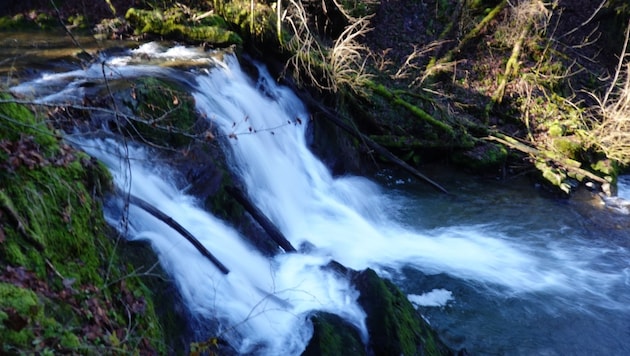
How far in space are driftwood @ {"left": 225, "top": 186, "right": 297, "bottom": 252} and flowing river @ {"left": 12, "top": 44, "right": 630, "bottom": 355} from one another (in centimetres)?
19

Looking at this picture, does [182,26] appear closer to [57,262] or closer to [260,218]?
[260,218]

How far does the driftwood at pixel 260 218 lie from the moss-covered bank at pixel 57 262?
228 centimetres

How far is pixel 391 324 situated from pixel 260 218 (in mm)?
2368

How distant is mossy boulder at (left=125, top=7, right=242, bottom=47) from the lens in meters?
9.49

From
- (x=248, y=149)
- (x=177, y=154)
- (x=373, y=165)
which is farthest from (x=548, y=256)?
(x=177, y=154)

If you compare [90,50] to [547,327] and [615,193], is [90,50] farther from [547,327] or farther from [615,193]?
[615,193]

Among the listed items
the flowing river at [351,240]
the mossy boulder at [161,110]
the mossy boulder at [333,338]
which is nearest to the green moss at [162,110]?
the mossy boulder at [161,110]

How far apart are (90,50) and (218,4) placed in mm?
2844

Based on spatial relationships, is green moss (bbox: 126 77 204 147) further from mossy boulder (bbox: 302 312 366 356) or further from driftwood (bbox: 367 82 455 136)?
driftwood (bbox: 367 82 455 136)

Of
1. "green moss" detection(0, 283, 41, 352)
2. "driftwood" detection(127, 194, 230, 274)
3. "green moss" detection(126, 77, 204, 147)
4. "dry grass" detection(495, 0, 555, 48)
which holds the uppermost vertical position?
"dry grass" detection(495, 0, 555, 48)

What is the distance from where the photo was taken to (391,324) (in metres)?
4.59

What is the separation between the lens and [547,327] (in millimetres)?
6035

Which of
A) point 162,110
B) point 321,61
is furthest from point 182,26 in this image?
point 162,110

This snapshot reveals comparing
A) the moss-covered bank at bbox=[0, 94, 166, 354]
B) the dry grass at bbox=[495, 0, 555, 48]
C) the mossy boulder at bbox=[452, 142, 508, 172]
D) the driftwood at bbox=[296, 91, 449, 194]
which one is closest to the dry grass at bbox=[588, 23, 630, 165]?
the mossy boulder at bbox=[452, 142, 508, 172]
